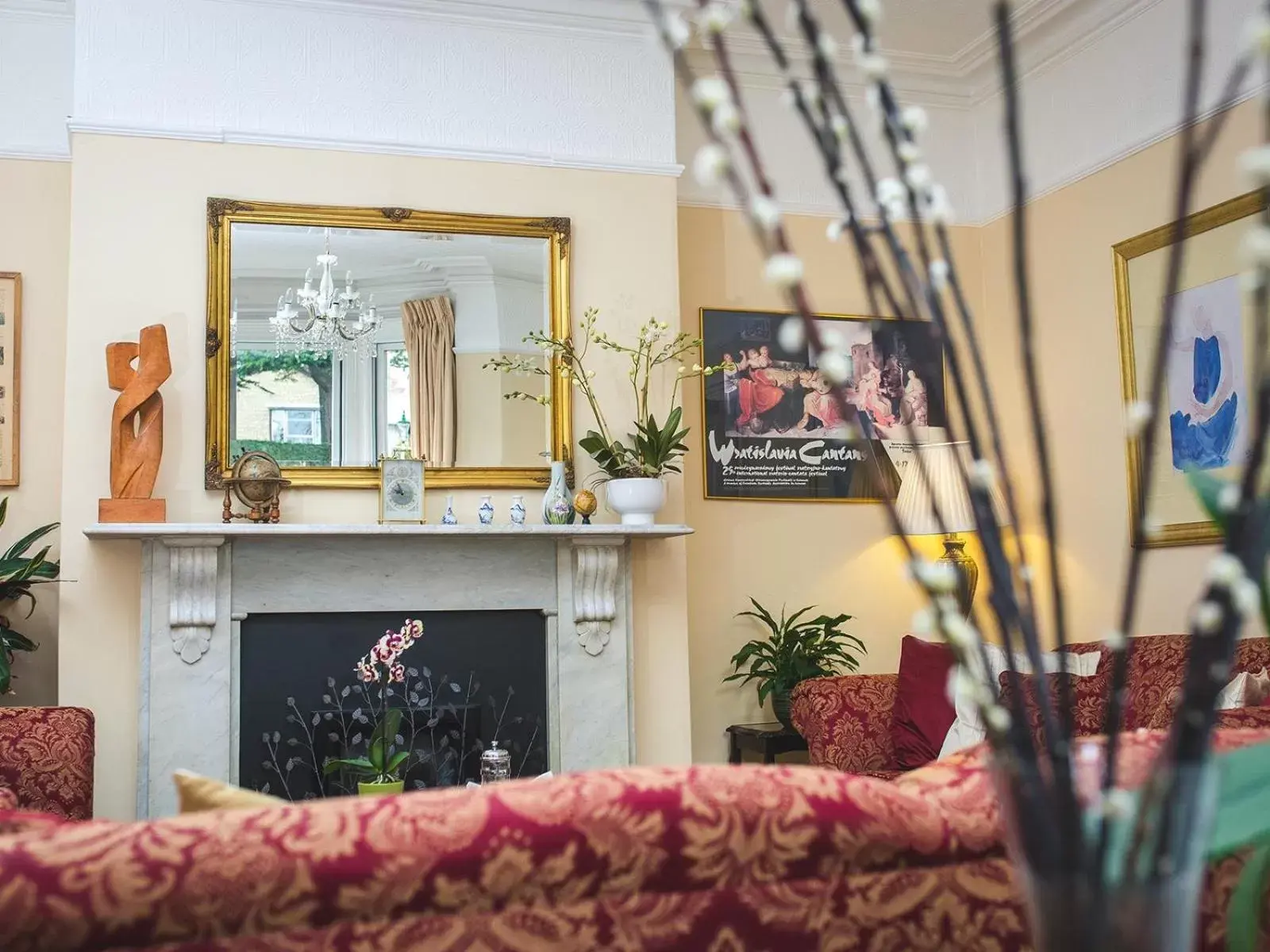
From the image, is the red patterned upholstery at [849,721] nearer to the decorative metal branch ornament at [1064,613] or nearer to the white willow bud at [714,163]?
the decorative metal branch ornament at [1064,613]

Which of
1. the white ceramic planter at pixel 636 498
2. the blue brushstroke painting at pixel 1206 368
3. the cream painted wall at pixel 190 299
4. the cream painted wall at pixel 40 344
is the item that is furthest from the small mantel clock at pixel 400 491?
the blue brushstroke painting at pixel 1206 368

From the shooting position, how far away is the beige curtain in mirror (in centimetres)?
443

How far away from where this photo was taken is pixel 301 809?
3.46 feet

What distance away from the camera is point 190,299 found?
4211 millimetres

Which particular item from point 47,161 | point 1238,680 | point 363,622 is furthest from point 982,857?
point 47,161

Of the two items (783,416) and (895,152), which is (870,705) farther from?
(895,152)

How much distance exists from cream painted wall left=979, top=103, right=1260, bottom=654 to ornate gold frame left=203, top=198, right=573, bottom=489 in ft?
6.53

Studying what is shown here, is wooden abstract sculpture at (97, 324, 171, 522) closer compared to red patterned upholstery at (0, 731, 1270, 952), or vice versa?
red patterned upholstery at (0, 731, 1270, 952)

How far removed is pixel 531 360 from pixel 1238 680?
8.30 feet

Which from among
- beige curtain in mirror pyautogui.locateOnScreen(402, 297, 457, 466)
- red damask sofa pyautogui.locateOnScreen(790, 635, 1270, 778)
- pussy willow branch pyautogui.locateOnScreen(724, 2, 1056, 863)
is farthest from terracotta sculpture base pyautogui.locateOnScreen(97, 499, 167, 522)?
pussy willow branch pyautogui.locateOnScreen(724, 2, 1056, 863)

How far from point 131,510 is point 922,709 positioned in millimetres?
2567

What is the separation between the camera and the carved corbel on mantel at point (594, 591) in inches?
171

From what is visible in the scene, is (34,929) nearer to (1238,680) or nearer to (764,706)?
(1238,680)

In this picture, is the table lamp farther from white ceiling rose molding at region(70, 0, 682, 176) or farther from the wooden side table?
white ceiling rose molding at region(70, 0, 682, 176)
